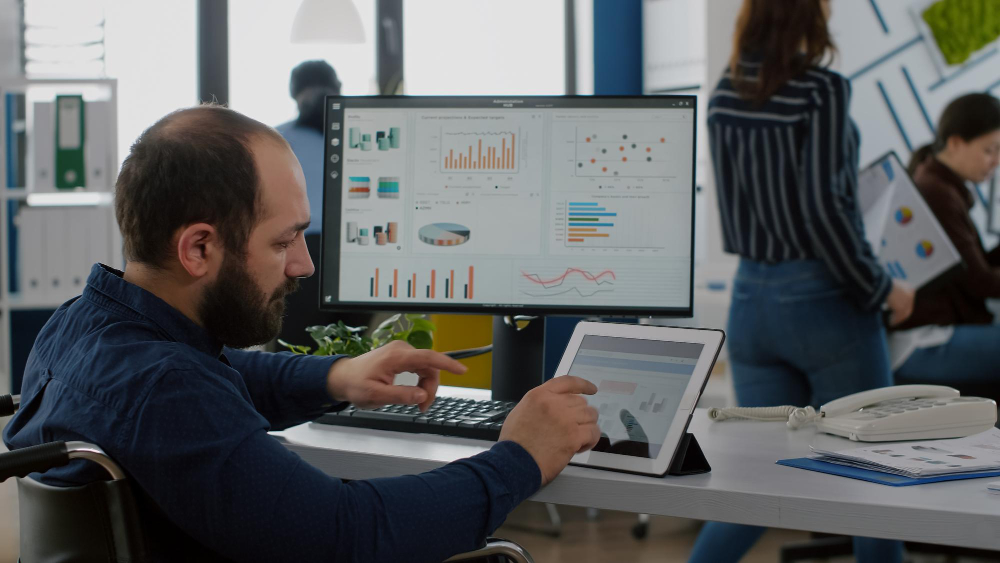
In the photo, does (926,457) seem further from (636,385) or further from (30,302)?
(30,302)

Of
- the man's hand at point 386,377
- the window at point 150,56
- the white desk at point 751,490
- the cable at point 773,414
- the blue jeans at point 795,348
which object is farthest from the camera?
the window at point 150,56

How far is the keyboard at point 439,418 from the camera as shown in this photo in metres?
1.28

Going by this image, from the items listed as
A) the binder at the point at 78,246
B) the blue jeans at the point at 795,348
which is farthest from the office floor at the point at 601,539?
the blue jeans at the point at 795,348

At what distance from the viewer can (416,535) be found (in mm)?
882

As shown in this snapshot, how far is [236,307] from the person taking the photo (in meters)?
1.01

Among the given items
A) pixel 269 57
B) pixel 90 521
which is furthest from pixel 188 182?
pixel 269 57

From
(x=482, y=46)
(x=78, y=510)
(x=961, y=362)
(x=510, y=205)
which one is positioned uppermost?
(x=482, y=46)

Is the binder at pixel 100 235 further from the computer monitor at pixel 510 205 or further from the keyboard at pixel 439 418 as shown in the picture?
the keyboard at pixel 439 418

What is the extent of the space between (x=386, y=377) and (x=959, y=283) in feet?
8.31

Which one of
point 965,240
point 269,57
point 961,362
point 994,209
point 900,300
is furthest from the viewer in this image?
point 269,57

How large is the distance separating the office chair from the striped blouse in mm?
1421

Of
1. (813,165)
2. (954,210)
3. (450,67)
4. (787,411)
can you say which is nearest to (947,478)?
(787,411)

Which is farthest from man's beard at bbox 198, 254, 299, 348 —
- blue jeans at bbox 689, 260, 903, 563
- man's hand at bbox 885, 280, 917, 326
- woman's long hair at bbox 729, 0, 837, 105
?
man's hand at bbox 885, 280, 917, 326

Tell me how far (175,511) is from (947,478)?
2.72ft
